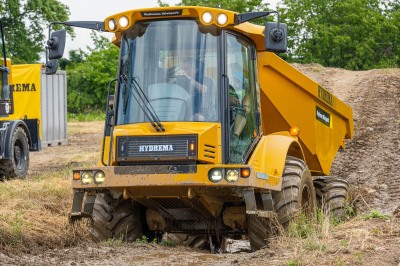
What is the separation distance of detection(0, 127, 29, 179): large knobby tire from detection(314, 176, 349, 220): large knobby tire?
7398 millimetres

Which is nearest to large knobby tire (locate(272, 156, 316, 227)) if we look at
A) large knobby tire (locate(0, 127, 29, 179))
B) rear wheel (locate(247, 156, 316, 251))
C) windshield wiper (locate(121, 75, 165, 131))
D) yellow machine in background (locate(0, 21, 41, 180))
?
rear wheel (locate(247, 156, 316, 251))

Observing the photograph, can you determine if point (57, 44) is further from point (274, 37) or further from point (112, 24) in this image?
Answer: point (274, 37)

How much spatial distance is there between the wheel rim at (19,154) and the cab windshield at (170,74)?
937cm

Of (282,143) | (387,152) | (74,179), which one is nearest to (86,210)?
(74,179)

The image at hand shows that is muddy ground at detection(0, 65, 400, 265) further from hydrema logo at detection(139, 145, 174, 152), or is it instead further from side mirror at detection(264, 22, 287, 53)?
side mirror at detection(264, 22, 287, 53)

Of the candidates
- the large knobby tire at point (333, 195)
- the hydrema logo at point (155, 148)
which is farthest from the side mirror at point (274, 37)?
the large knobby tire at point (333, 195)

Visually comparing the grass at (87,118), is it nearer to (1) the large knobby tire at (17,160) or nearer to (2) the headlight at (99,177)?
(1) the large knobby tire at (17,160)

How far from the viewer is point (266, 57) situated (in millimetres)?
10688

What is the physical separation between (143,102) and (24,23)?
135ft

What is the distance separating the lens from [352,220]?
9.75m

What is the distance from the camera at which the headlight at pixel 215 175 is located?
875 cm

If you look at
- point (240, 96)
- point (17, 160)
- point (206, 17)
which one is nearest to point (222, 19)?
point (206, 17)

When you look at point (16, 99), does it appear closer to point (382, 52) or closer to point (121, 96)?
point (121, 96)

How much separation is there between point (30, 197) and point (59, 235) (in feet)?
7.83
